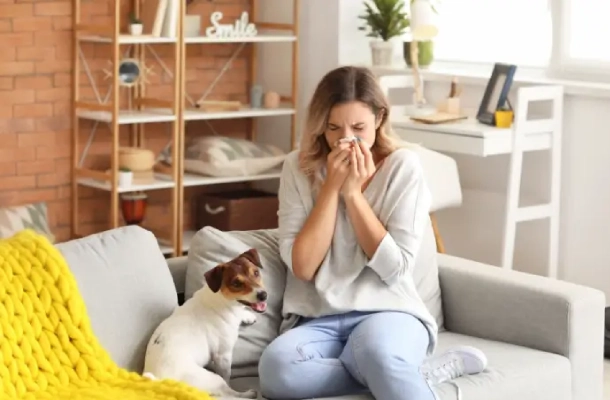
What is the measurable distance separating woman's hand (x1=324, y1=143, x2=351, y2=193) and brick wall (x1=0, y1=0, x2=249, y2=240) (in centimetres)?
232

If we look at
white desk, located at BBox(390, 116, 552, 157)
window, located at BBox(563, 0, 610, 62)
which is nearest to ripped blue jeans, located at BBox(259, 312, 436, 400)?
white desk, located at BBox(390, 116, 552, 157)

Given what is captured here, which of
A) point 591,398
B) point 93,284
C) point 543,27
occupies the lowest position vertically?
point 591,398

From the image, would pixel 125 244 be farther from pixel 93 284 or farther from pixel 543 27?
pixel 543 27

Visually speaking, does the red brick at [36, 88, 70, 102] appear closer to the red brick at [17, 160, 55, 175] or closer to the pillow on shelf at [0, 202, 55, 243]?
the red brick at [17, 160, 55, 175]

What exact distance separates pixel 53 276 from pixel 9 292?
0.12 metres

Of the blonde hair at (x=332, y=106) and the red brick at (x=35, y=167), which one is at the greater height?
the blonde hair at (x=332, y=106)

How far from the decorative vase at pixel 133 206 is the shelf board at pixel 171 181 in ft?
0.16

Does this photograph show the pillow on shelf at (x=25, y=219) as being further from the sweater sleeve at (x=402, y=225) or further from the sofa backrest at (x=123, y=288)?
the sweater sleeve at (x=402, y=225)

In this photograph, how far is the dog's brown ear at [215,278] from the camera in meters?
2.72

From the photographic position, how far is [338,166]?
2879 millimetres

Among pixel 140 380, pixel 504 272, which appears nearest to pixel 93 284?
pixel 140 380

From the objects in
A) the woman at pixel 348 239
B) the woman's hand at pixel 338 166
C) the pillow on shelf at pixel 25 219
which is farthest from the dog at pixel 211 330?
the pillow on shelf at pixel 25 219

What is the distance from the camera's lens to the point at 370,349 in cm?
266

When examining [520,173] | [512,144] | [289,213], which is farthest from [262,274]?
[520,173]
